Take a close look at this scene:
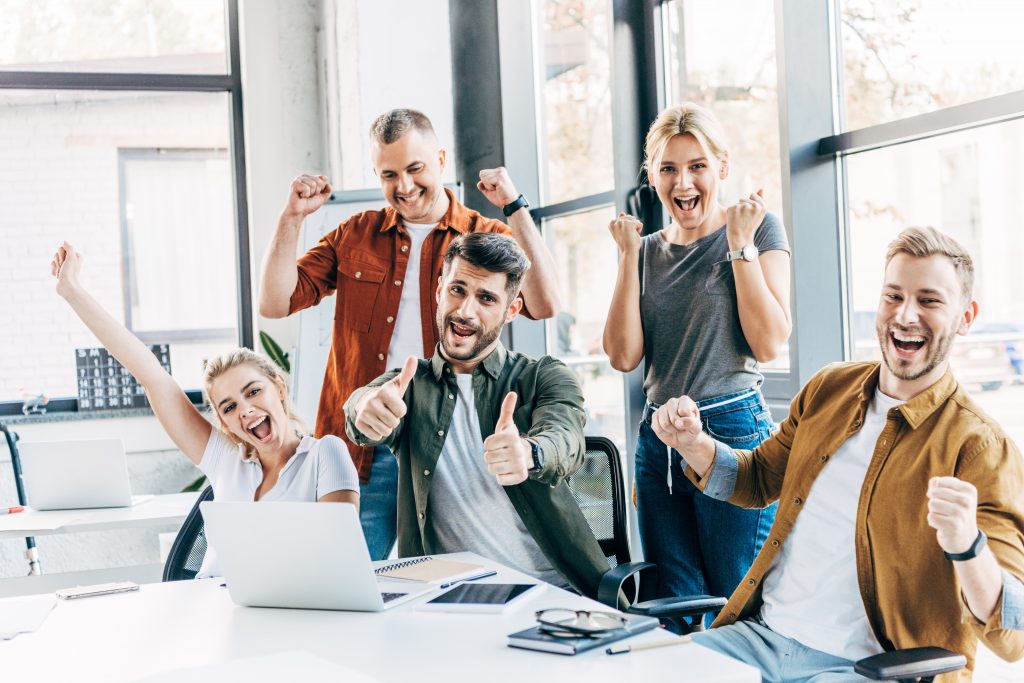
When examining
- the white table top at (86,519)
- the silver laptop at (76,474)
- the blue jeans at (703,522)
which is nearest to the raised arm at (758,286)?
the blue jeans at (703,522)

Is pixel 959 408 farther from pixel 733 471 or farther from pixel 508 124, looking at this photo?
pixel 508 124

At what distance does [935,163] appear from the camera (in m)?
2.51

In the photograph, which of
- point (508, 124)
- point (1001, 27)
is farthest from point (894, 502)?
point (508, 124)

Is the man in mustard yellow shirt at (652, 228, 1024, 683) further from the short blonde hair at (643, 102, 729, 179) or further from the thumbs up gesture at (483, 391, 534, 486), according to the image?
the short blonde hair at (643, 102, 729, 179)

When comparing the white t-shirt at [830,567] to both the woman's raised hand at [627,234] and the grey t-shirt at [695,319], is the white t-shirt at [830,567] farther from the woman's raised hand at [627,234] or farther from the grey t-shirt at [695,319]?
the woman's raised hand at [627,234]

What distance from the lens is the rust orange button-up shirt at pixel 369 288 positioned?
2.80m

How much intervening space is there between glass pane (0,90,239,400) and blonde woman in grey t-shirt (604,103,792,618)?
12.0 ft

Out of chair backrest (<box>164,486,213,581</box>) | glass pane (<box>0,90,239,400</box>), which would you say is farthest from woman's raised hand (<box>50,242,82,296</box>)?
glass pane (<box>0,90,239,400</box>)

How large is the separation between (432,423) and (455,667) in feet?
3.05

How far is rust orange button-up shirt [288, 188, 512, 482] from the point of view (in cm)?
280

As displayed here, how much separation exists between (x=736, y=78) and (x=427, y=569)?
1952mm

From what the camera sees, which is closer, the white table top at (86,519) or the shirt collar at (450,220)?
the shirt collar at (450,220)

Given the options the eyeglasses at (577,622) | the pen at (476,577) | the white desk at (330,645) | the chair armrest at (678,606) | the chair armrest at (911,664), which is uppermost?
the eyeglasses at (577,622)

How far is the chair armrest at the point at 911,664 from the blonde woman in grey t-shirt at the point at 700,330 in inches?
32.5
